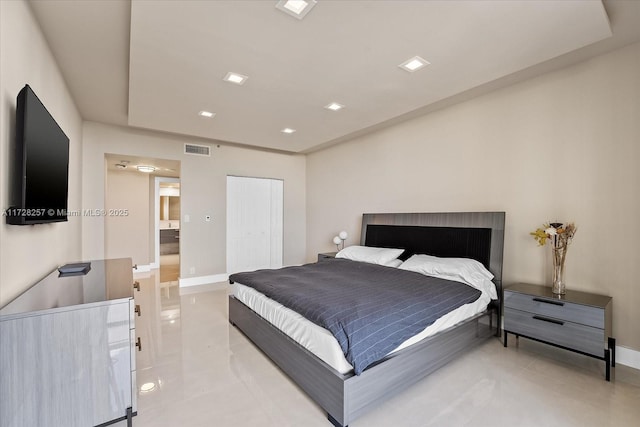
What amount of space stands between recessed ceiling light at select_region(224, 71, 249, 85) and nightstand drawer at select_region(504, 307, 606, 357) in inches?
133

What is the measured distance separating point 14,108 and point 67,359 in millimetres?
1499

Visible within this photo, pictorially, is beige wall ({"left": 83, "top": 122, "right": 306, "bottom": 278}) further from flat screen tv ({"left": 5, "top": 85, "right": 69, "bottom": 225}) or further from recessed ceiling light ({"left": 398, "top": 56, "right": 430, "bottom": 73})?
recessed ceiling light ({"left": 398, "top": 56, "right": 430, "bottom": 73})

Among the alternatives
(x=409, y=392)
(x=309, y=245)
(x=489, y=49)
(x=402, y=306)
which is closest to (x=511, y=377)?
(x=409, y=392)

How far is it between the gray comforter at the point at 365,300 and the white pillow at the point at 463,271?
0.14 meters

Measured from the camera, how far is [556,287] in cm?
263

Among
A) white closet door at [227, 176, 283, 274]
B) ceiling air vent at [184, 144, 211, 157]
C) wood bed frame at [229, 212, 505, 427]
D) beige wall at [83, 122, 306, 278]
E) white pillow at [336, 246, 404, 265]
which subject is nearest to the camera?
wood bed frame at [229, 212, 505, 427]

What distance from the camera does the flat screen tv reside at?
1648 millimetres

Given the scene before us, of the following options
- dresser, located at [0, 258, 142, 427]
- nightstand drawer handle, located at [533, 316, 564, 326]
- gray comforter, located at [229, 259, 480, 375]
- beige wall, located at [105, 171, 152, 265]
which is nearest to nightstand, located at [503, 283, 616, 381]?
nightstand drawer handle, located at [533, 316, 564, 326]

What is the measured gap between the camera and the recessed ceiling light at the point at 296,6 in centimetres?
179

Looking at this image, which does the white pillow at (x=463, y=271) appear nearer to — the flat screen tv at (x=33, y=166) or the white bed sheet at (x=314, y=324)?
the white bed sheet at (x=314, y=324)

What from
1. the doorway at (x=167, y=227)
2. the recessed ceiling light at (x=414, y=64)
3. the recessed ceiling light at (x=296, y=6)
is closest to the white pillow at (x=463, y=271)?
the recessed ceiling light at (x=414, y=64)

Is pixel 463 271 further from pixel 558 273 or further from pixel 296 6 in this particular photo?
pixel 296 6

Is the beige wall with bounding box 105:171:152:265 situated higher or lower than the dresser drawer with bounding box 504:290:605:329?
higher

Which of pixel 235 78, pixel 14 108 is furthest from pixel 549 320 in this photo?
pixel 14 108
